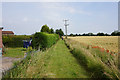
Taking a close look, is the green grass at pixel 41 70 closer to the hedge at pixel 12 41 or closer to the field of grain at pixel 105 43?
the field of grain at pixel 105 43

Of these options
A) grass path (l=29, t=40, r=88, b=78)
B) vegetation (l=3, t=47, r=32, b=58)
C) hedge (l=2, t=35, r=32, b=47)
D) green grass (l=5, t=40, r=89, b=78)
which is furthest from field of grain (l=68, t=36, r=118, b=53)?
hedge (l=2, t=35, r=32, b=47)

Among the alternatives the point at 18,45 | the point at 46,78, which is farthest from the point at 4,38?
the point at 46,78

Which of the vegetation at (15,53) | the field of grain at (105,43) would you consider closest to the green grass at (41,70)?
the vegetation at (15,53)

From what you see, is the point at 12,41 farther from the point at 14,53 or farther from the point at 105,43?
the point at 105,43

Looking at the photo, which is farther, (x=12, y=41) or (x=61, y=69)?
(x=12, y=41)

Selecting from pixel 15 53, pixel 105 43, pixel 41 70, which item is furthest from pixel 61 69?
pixel 105 43

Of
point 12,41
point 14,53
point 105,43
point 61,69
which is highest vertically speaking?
point 12,41

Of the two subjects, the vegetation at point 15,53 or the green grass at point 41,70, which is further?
the vegetation at point 15,53

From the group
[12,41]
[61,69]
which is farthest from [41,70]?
[12,41]

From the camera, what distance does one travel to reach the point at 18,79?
2182 millimetres

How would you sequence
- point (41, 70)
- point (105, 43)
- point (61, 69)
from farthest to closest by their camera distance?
point (105, 43) < point (61, 69) < point (41, 70)

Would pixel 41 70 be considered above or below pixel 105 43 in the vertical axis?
below

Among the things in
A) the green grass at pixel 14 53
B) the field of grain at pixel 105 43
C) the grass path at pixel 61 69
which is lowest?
the grass path at pixel 61 69

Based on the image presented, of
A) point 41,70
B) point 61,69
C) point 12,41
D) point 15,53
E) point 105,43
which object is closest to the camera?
point 41,70
